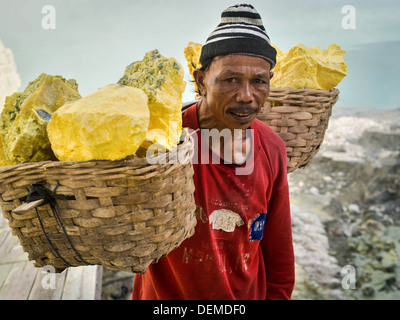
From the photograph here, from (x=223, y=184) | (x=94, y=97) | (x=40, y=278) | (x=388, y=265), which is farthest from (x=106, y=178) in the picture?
(x=388, y=265)

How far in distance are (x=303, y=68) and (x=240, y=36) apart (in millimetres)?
485

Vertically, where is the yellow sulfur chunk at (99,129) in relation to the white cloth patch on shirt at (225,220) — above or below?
above

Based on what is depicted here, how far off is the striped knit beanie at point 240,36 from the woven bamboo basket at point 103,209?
1.65ft

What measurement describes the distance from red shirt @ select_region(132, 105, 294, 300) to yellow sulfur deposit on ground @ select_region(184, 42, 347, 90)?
27 centimetres

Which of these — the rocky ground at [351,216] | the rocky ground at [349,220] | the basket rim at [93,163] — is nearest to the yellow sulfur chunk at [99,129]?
the basket rim at [93,163]

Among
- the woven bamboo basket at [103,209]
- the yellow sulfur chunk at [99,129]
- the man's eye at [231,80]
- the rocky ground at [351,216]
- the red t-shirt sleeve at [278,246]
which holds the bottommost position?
the rocky ground at [351,216]

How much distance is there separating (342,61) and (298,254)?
3639mm

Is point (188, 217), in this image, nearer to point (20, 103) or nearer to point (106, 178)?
point (106, 178)

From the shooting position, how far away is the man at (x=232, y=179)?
4.12 feet

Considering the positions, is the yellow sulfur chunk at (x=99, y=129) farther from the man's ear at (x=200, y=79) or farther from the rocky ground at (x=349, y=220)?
the rocky ground at (x=349, y=220)

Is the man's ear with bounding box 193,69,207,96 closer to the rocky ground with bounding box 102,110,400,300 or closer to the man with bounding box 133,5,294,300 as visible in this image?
the man with bounding box 133,5,294,300

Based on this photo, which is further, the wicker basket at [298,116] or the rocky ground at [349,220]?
the rocky ground at [349,220]
